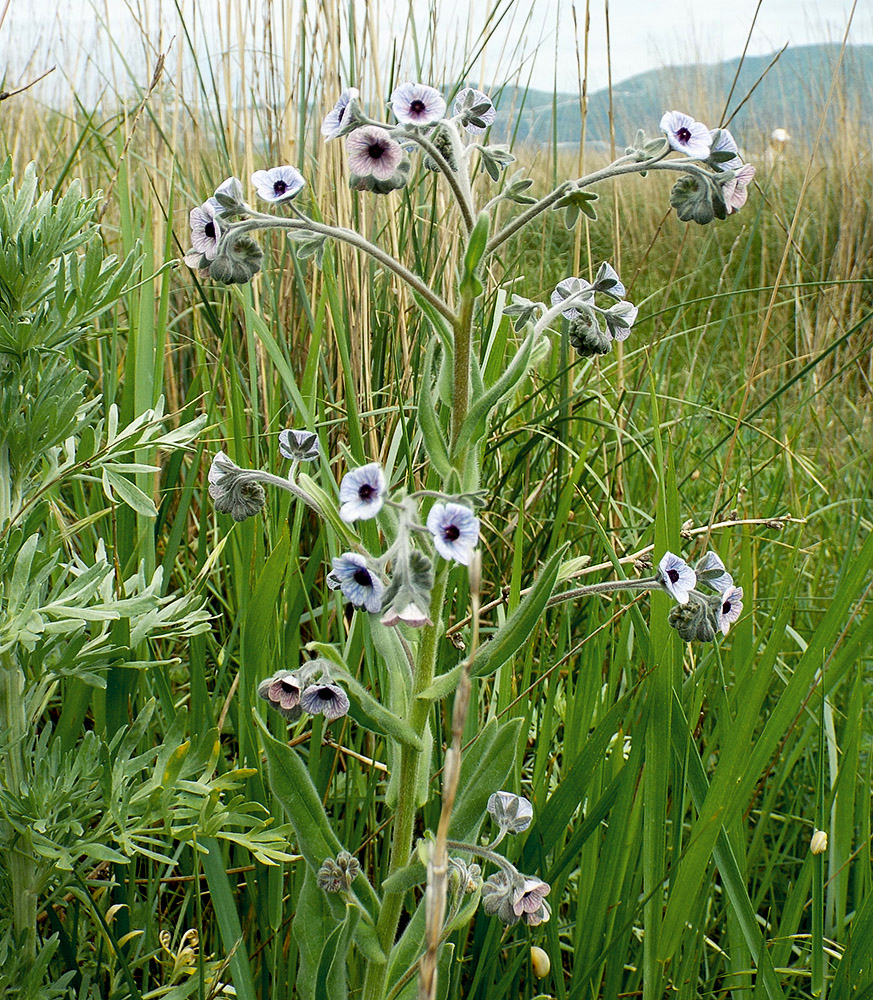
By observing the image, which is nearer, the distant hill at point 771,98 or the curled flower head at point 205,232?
the curled flower head at point 205,232

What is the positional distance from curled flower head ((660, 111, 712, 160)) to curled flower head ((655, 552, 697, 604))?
0.49 m

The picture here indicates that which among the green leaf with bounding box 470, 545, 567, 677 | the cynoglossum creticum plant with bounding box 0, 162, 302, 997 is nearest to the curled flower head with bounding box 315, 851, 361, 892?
the cynoglossum creticum plant with bounding box 0, 162, 302, 997

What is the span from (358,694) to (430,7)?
2.07 meters

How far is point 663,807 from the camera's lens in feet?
4.60

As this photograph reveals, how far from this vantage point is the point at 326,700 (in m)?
1.13

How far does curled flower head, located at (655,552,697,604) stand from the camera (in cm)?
119

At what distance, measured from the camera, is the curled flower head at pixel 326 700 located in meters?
1.12

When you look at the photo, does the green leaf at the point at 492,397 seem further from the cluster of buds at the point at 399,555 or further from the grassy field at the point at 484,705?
the grassy field at the point at 484,705

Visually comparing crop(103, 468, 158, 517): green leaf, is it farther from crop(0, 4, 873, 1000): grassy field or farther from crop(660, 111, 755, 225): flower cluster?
crop(660, 111, 755, 225): flower cluster

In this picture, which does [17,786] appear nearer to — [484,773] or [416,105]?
[484,773]

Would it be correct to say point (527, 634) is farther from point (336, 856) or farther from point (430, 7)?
point (430, 7)

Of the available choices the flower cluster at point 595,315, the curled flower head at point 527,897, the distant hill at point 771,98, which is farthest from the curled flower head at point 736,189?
the distant hill at point 771,98

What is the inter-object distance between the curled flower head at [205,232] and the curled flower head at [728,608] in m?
0.80

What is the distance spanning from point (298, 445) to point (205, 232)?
32 centimetres
